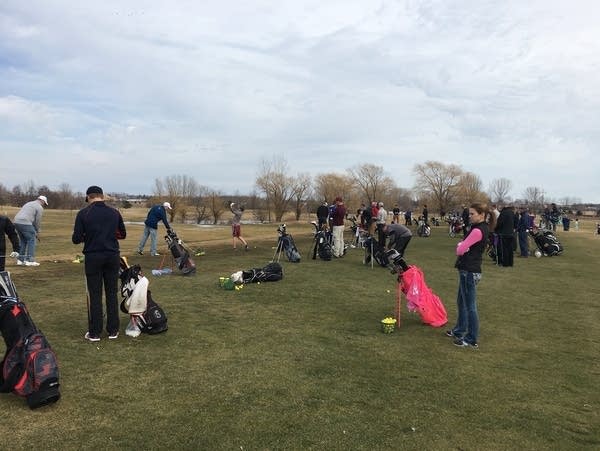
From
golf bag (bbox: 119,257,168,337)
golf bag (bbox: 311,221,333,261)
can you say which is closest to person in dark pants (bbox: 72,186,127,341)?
golf bag (bbox: 119,257,168,337)

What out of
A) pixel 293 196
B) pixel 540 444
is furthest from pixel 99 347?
pixel 293 196

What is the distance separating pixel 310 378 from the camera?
16.8ft

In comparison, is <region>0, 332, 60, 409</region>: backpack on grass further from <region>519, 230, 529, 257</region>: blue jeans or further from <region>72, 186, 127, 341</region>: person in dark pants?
<region>519, 230, 529, 257</region>: blue jeans

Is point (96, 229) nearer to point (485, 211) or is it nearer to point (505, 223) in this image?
point (485, 211)

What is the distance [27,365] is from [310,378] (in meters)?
2.79

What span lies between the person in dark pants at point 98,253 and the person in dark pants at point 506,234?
12.5 m

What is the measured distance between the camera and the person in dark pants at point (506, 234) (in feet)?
48.7

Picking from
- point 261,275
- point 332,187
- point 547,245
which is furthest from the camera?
point 332,187

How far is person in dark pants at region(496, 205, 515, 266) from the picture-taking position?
1484 centimetres

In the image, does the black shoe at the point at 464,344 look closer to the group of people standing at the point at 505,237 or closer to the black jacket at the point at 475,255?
the black jacket at the point at 475,255

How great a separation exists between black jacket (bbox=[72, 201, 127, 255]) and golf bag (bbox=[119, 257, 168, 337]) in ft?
1.95

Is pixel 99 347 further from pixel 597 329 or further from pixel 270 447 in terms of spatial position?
pixel 597 329

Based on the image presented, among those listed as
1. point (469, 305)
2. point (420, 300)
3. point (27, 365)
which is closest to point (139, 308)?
point (27, 365)

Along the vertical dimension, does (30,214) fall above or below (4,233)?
above
